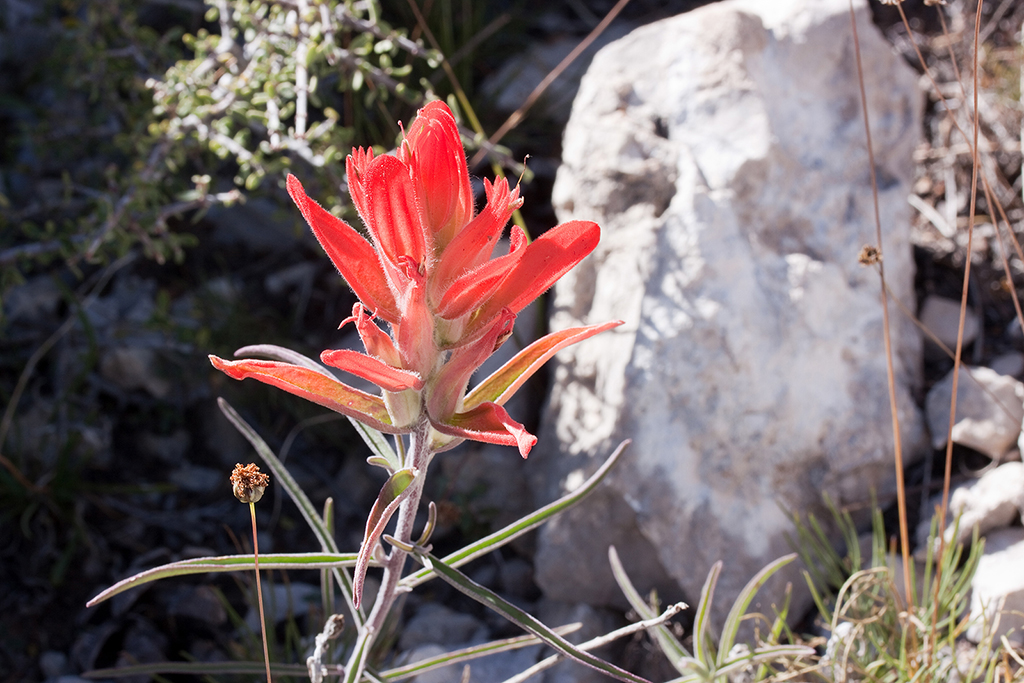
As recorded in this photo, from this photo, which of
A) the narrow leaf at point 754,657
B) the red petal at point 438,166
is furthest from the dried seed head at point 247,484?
the narrow leaf at point 754,657

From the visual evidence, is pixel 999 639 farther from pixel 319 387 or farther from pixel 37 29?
pixel 37 29

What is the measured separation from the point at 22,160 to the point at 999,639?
347 centimetres

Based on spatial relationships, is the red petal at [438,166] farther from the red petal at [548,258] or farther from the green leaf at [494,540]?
the green leaf at [494,540]

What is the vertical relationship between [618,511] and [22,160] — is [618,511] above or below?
below

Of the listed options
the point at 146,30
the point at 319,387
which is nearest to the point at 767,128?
the point at 319,387

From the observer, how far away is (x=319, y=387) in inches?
41.5

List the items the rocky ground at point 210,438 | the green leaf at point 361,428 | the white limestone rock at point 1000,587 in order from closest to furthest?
the green leaf at point 361,428
the white limestone rock at point 1000,587
the rocky ground at point 210,438

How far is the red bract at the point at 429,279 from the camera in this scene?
3.23 ft

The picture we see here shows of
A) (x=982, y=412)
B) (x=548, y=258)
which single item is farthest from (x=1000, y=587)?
(x=548, y=258)

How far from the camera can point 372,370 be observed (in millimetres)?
990

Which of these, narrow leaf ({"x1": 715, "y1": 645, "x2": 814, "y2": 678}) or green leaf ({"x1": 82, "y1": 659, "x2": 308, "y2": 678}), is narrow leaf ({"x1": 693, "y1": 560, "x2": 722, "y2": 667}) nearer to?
narrow leaf ({"x1": 715, "y1": 645, "x2": 814, "y2": 678})

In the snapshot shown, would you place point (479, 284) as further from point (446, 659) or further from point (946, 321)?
point (946, 321)

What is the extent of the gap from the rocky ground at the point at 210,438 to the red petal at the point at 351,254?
1087 mm

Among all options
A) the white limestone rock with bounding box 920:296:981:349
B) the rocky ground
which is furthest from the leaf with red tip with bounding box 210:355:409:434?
the white limestone rock with bounding box 920:296:981:349
